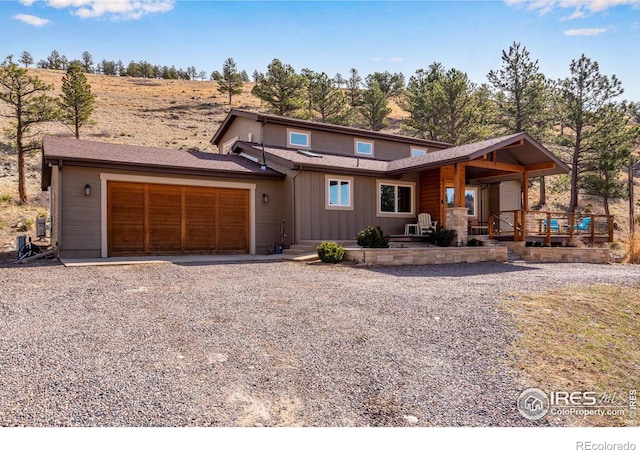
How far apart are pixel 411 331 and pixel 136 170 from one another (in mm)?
9601

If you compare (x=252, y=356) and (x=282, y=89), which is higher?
(x=282, y=89)

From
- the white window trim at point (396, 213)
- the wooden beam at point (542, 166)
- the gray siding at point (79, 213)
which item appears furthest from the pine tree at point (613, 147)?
the gray siding at point (79, 213)

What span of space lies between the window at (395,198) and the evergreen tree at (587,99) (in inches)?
617

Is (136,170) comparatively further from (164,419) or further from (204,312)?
(164,419)

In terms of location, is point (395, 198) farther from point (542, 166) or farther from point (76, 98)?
point (76, 98)

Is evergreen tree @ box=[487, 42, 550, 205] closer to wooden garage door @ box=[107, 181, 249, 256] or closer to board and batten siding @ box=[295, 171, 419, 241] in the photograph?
board and batten siding @ box=[295, 171, 419, 241]

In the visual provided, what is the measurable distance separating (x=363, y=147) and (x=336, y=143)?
1.38 meters

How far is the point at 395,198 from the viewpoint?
48.2 ft

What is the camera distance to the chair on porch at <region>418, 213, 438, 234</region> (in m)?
14.1

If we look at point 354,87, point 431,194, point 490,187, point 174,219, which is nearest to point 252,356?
point 174,219

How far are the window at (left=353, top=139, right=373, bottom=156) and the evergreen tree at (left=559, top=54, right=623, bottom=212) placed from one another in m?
14.4

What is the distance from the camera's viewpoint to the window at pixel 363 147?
17594mm

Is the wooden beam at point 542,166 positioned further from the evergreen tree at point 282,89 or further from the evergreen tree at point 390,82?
the evergreen tree at point 390,82
